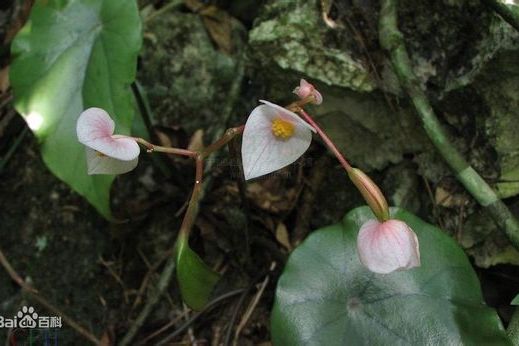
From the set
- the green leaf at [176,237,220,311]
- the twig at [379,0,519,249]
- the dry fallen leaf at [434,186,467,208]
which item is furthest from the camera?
the dry fallen leaf at [434,186,467,208]

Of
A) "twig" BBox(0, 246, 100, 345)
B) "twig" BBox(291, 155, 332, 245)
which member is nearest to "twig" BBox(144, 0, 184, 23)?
"twig" BBox(291, 155, 332, 245)

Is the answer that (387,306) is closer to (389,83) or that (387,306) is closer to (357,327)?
(357,327)

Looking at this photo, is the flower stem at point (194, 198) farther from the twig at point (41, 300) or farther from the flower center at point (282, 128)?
the twig at point (41, 300)

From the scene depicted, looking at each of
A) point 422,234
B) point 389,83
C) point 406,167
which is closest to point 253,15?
point 389,83

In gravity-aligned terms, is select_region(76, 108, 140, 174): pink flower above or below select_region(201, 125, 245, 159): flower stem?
above

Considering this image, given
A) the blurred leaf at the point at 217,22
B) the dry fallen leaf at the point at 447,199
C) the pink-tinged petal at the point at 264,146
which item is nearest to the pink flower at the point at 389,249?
the pink-tinged petal at the point at 264,146

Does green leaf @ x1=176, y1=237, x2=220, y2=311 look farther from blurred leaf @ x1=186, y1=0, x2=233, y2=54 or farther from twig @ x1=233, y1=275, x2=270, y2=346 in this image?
blurred leaf @ x1=186, y1=0, x2=233, y2=54
